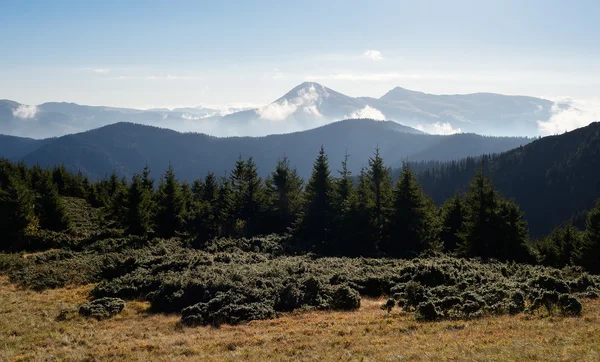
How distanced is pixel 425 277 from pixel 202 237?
26619 mm

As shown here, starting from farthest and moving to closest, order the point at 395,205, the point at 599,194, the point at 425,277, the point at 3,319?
the point at 599,194 < the point at 395,205 < the point at 425,277 < the point at 3,319

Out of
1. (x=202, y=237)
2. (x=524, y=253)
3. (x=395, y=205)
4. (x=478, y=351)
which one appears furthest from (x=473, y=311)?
(x=202, y=237)

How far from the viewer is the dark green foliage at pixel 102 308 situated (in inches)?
809

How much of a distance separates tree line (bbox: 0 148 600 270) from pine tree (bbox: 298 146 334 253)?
0.12 metres

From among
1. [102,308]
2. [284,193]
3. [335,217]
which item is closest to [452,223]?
[335,217]

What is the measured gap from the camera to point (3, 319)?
1902 centimetres

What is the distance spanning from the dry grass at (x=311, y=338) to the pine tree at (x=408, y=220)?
22274mm

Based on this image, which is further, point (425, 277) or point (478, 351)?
point (425, 277)

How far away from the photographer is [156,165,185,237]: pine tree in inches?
1836

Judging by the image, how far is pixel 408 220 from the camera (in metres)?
41.6

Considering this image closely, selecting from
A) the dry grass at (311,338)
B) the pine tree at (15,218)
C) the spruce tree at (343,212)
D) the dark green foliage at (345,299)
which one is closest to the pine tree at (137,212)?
the pine tree at (15,218)

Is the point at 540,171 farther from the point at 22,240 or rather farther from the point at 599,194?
the point at 22,240

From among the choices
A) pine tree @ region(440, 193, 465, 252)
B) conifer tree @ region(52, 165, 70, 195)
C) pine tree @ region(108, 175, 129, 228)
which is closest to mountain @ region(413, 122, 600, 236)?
pine tree @ region(440, 193, 465, 252)

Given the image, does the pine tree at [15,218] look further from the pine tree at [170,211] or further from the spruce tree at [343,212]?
the spruce tree at [343,212]
